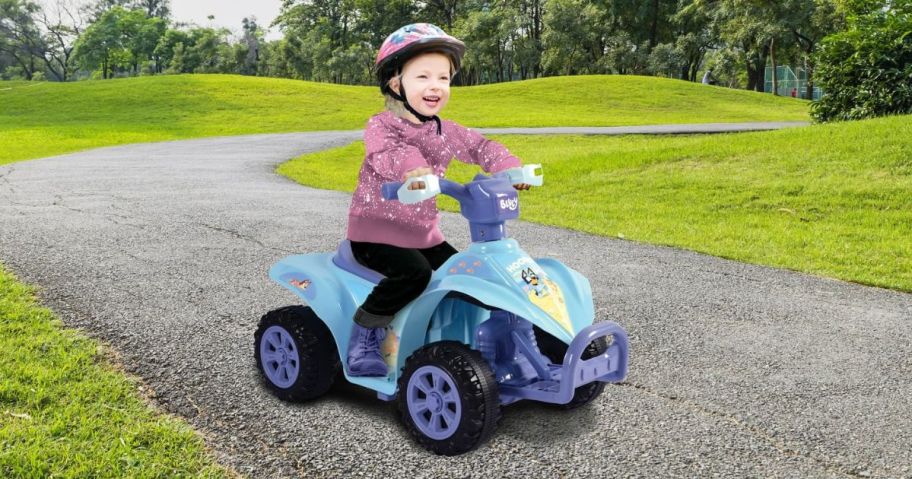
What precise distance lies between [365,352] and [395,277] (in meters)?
0.45

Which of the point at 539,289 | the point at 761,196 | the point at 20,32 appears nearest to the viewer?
the point at 539,289

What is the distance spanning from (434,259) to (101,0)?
11068cm

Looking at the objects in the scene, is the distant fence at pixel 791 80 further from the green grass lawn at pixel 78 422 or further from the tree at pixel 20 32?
the tree at pixel 20 32

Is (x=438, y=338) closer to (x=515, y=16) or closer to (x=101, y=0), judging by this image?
(x=515, y=16)

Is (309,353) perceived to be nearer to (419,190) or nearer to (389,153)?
(389,153)

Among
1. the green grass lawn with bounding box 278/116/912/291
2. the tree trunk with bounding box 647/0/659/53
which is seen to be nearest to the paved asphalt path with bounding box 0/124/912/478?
the green grass lawn with bounding box 278/116/912/291

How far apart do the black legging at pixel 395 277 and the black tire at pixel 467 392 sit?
0.27 metres

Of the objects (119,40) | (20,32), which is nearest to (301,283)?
(119,40)

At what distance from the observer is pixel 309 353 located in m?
3.80

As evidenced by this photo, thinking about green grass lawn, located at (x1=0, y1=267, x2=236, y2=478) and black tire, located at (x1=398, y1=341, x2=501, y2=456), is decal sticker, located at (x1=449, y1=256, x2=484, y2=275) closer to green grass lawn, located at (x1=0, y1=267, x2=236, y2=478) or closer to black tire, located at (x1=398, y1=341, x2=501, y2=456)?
black tire, located at (x1=398, y1=341, x2=501, y2=456)

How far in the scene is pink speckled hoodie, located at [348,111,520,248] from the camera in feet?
11.6

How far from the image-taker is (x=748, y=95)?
4525 centimetres

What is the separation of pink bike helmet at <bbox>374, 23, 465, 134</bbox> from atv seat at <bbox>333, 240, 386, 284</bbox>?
2.39ft

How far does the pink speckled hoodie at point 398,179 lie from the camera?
11.6ft
